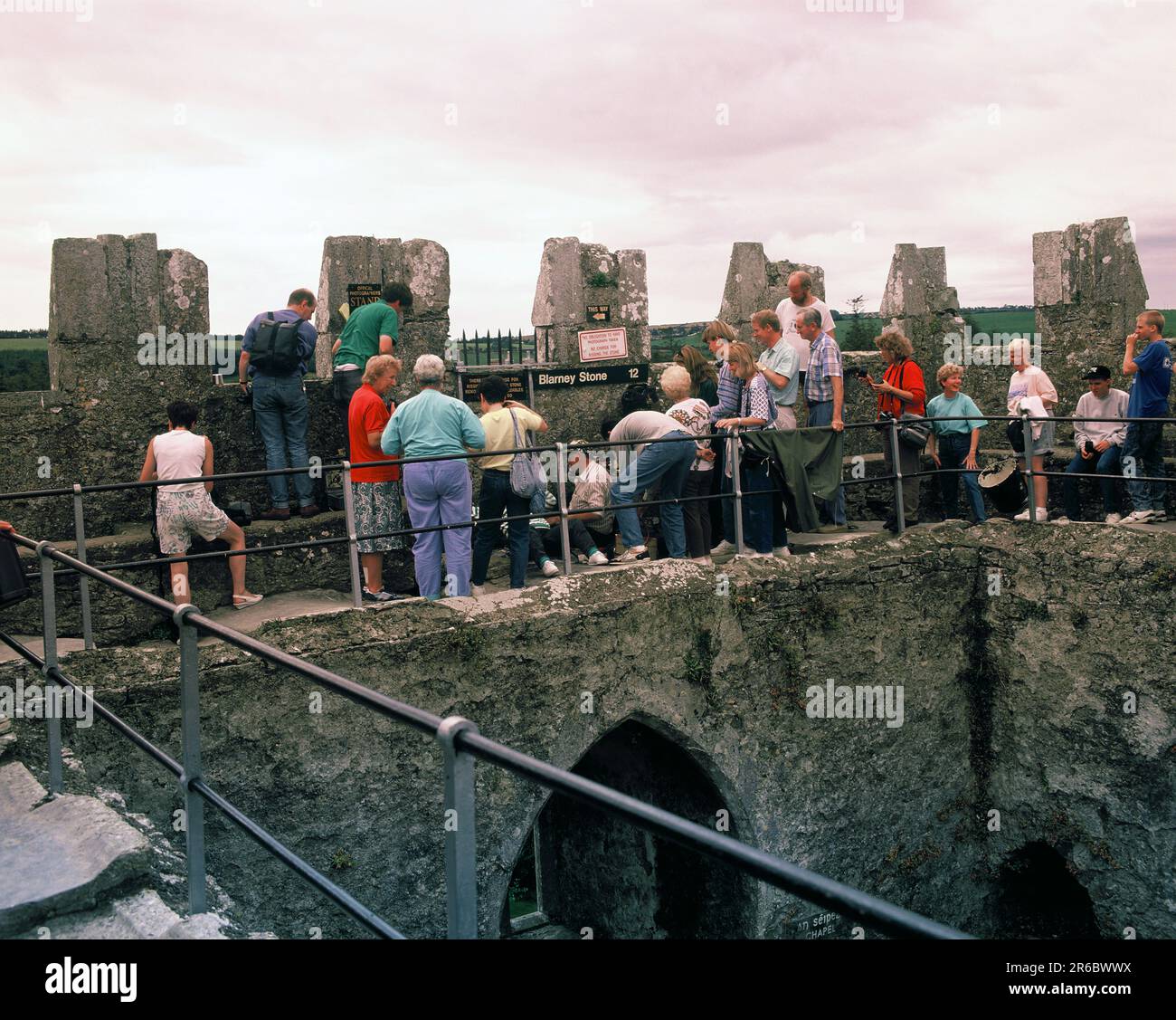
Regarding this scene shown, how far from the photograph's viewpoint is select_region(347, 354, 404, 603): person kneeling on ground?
8562 millimetres

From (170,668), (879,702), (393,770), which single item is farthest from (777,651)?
(170,668)

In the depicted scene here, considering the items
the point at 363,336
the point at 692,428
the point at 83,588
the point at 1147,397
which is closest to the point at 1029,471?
the point at 1147,397

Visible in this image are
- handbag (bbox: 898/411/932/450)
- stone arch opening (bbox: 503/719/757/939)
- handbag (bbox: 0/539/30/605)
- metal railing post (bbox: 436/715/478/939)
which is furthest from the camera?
handbag (bbox: 898/411/932/450)

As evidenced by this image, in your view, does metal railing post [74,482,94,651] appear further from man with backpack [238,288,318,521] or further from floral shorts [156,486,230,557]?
man with backpack [238,288,318,521]

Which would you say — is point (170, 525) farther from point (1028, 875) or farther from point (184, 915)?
point (1028, 875)

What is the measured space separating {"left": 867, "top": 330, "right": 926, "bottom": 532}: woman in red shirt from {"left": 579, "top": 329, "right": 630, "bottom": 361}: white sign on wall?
95.2 inches

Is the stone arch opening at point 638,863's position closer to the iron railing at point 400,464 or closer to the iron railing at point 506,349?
the iron railing at point 400,464

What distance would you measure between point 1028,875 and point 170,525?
26.5 feet

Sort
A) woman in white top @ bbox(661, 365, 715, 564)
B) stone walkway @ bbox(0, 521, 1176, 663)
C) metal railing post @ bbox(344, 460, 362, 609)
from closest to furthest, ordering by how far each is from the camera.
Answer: metal railing post @ bbox(344, 460, 362, 609) → stone walkway @ bbox(0, 521, 1176, 663) → woman in white top @ bbox(661, 365, 715, 564)

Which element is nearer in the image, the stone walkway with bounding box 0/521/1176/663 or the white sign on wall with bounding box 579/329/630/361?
the stone walkway with bounding box 0/521/1176/663

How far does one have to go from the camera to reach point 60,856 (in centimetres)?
400

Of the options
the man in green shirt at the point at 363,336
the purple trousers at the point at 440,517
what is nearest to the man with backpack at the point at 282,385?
the man in green shirt at the point at 363,336

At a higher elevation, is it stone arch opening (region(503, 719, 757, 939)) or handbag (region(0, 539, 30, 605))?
handbag (region(0, 539, 30, 605))

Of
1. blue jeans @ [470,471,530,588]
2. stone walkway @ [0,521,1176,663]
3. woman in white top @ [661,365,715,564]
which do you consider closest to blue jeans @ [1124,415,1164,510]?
stone walkway @ [0,521,1176,663]
